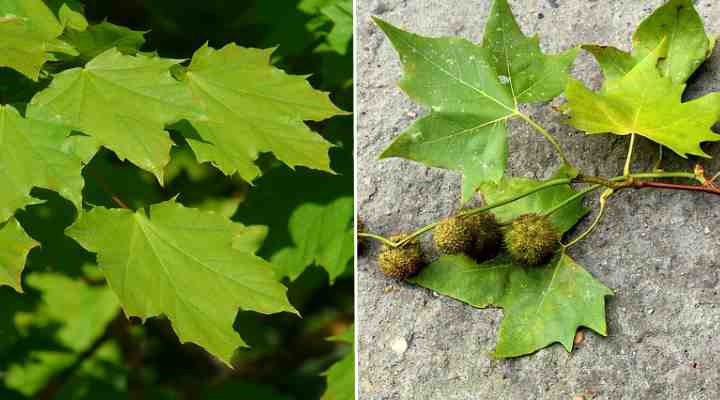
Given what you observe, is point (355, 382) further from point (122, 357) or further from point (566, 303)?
point (122, 357)

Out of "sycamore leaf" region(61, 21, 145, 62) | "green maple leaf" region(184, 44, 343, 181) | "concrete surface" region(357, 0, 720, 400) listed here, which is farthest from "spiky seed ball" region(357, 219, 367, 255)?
"sycamore leaf" region(61, 21, 145, 62)

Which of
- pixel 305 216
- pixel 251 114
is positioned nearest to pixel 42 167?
pixel 251 114

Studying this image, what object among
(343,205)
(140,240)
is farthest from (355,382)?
(140,240)

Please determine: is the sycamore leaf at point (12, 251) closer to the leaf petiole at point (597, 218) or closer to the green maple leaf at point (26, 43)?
the green maple leaf at point (26, 43)

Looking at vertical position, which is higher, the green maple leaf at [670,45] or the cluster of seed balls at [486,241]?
the green maple leaf at [670,45]

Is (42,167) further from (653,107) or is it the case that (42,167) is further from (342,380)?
(653,107)

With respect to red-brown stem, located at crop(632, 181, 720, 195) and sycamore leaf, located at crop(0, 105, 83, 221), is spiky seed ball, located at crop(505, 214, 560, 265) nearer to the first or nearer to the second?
red-brown stem, located at crop(632, 181, 720, 195)

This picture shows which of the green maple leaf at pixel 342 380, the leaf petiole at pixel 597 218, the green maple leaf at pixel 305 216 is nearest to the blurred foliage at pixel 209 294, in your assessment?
the green maple leaf at pixel 305 216
